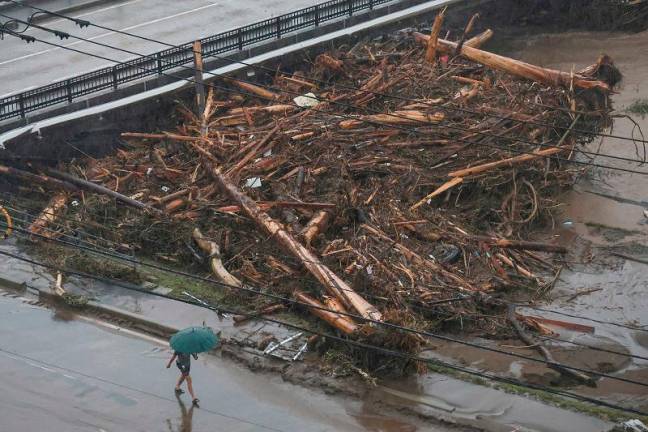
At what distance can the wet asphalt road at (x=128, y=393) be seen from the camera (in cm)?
1678

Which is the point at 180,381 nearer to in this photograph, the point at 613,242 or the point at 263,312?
the point at 263,312

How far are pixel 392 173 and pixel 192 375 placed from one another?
6.35 m

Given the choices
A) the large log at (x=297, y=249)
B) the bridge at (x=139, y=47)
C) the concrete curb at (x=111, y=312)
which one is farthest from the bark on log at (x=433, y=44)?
the concrete curb at (x=111, y=312)

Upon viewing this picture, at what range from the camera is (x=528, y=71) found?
2581 cm

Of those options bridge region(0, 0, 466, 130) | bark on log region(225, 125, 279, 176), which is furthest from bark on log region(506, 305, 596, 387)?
bridge region(0, 0, 466, 130)

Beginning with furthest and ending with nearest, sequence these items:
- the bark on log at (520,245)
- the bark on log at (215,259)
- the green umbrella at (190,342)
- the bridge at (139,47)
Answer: the bridge at (139,47)
the bark on log at (520,245)
the bark on log at (215,259)
the green umbrella at (190,342)

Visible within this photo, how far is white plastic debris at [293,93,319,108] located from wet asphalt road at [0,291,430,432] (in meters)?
7.51

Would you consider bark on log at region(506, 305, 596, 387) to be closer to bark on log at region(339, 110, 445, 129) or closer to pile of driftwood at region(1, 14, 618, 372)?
pile of driftwood at region(1, 14, 618, 372)

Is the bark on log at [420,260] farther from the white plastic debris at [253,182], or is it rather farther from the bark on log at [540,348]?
the white plastic debris at [253,182]

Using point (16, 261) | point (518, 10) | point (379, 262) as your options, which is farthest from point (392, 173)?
point (518, 10)

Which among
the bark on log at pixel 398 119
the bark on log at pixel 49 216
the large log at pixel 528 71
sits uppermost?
the large log at pixel 528 71

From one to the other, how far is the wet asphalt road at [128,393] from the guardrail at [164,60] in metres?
6.18

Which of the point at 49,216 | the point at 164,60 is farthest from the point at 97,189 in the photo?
the point at 164,60

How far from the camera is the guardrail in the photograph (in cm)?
2395
